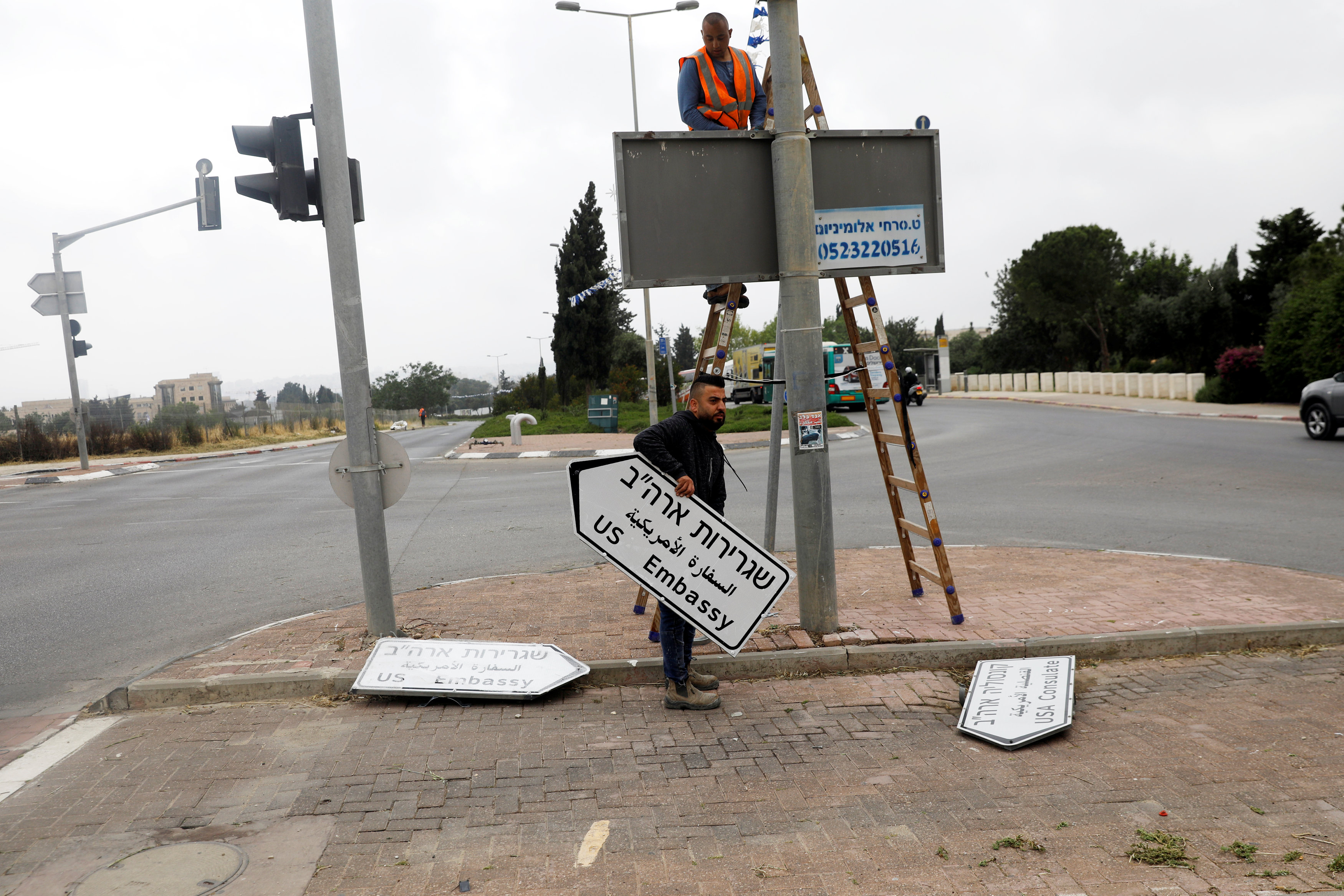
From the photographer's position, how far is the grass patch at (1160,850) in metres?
3.19

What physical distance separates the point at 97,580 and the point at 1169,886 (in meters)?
9.20

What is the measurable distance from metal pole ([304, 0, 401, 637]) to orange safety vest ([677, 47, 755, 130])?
2261 millimetres

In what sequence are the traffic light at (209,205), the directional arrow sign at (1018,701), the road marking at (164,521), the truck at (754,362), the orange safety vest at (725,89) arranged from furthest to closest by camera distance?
the truck at (754,362), the traffic light at (209,205), the road marking at (164,521), the orange safety vest at (725,89), the directional arrow sign at (1018,701)

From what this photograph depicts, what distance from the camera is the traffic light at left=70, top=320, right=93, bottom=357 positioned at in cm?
2373

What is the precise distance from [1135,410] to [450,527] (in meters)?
25.2

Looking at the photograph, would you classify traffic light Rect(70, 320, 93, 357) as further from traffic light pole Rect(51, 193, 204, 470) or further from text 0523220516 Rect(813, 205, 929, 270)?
text 0523220516 Rect(813, 205, 929, 270)

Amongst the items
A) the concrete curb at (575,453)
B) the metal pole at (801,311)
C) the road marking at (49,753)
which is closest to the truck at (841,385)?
the concrete curb at (575,453)

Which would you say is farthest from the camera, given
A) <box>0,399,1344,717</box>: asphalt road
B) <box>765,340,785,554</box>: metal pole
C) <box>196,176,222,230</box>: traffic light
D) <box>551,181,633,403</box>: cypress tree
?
<box>551,181,633,403</box>: cypress tree

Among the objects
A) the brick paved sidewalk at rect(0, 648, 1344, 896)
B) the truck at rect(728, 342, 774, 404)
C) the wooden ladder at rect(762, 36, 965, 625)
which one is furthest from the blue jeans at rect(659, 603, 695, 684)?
the truck at rect(728, 342, 774, 404)

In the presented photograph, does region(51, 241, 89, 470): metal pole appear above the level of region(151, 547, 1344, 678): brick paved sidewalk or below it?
above

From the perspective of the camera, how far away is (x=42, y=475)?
2217 centimetres

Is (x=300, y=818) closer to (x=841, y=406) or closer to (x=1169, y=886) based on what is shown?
(x=1169, y=886)

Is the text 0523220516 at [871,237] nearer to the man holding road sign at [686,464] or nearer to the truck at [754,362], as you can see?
the man holding road sign at [686,464]

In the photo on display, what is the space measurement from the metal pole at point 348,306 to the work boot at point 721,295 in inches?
90.3
